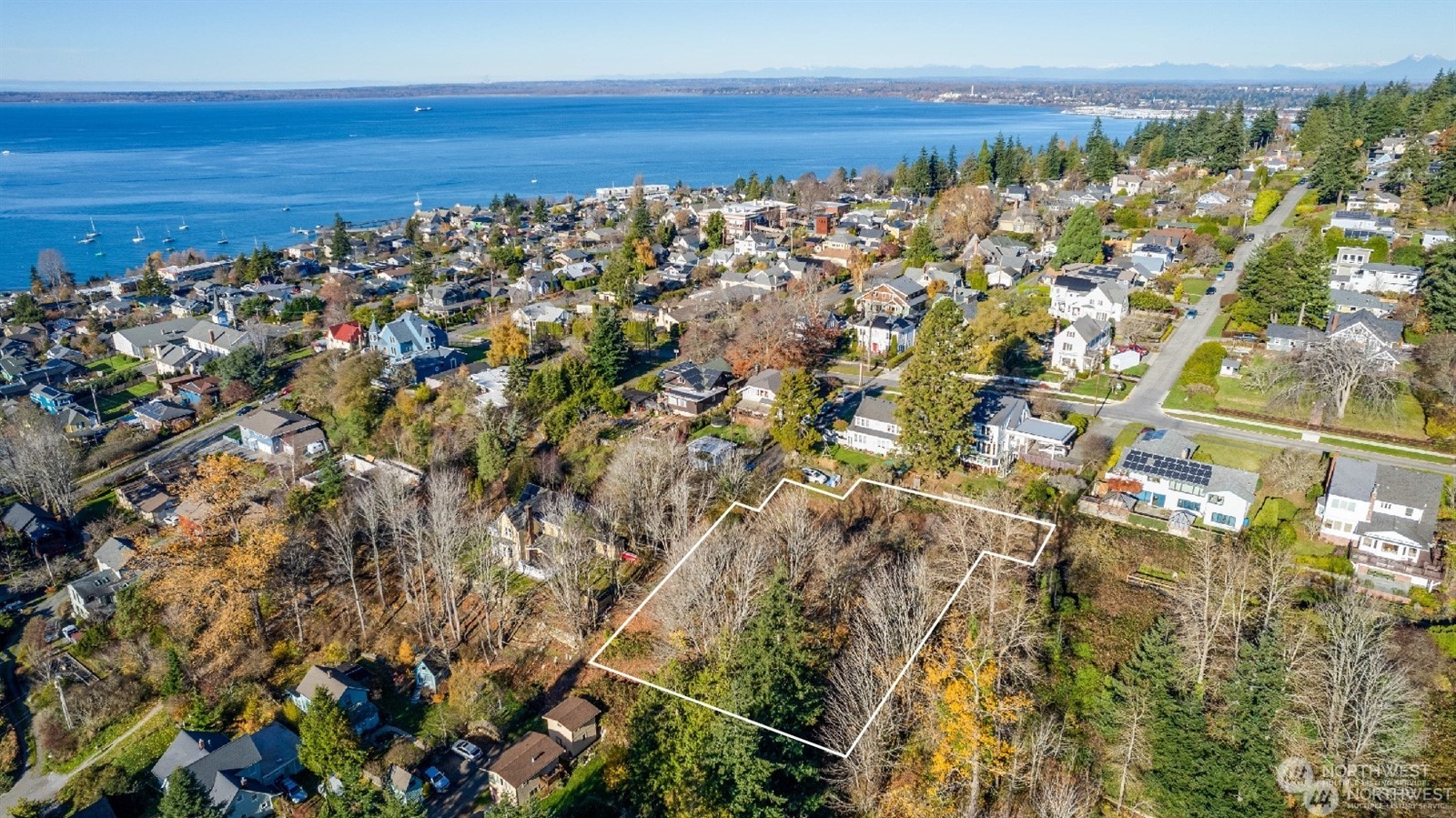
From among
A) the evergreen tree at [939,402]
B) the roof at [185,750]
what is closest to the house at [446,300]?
the roof at [185,750]

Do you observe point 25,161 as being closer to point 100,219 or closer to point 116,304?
point 100,219

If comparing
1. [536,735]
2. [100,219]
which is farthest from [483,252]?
[100,219]

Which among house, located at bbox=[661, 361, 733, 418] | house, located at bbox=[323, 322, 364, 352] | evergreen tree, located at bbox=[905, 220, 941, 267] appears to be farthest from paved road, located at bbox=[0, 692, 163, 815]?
evergreen tree, located at bbox=[905, 220, 941, 267]

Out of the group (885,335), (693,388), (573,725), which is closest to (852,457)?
(693,388)

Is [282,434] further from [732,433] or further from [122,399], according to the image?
[732,433]

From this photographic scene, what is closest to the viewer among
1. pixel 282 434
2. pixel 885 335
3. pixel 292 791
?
pixel 292 791

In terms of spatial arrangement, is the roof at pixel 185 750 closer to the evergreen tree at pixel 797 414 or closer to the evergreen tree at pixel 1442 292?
the evergreen tree at pixel 797 414
